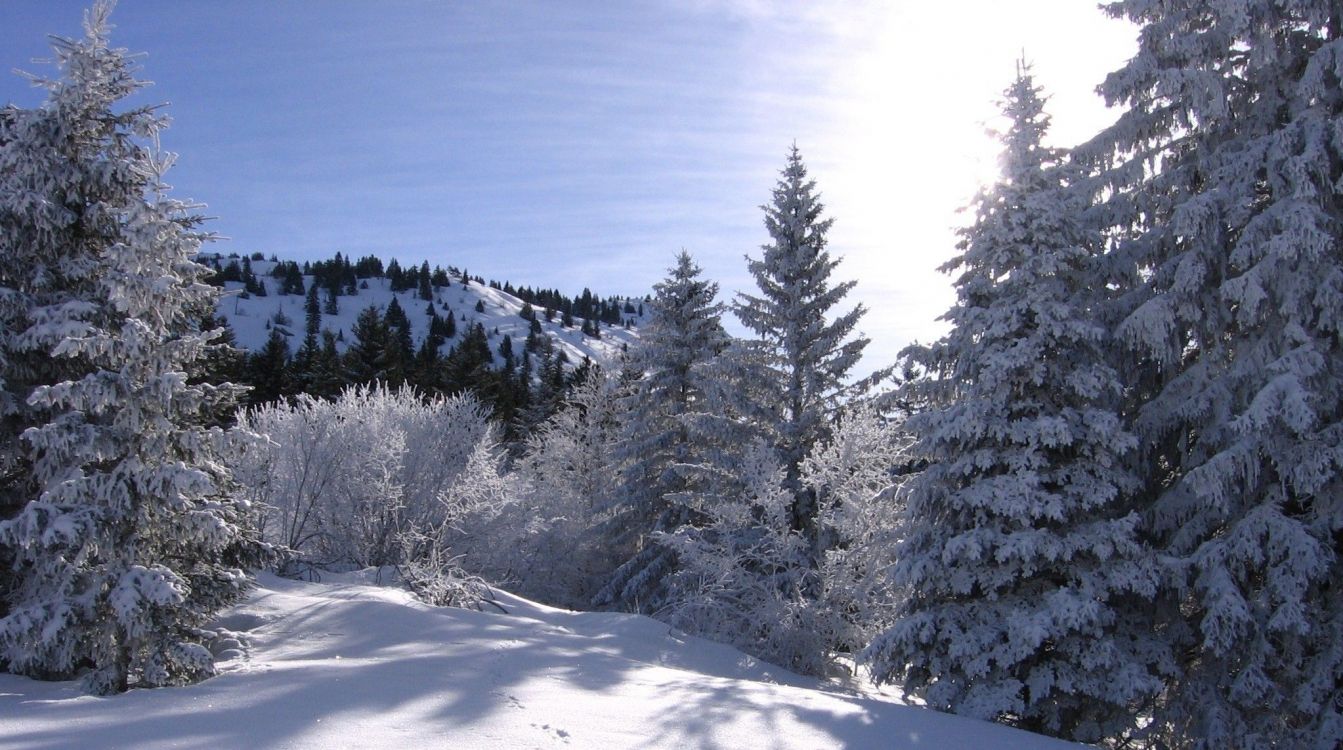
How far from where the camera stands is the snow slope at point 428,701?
5055mm

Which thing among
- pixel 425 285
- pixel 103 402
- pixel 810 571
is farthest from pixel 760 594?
pixel 425 285

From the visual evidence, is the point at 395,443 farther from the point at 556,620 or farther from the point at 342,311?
the point at 342,311

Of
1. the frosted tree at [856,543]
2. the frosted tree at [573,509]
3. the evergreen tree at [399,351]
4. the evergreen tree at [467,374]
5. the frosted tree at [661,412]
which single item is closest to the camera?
the frosted tree at [856,543]

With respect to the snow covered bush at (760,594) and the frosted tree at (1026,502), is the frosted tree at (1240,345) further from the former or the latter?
the snow covered bush at (760,594)

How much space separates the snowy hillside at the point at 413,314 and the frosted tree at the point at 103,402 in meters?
82.7

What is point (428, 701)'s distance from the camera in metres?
5.89

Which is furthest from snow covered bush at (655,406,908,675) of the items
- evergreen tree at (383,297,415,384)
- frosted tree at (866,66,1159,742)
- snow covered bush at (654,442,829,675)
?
evergreen tree at (383,297,415,384)

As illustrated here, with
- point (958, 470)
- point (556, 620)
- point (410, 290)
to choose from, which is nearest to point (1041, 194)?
point (958, 470)

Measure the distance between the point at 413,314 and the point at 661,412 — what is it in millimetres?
103927

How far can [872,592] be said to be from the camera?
13844 mm

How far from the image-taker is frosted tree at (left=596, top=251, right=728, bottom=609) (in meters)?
20.2

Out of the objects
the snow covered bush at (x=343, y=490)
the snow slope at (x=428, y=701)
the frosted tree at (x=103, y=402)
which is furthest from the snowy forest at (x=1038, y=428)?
the snow covered bush at (x=343, y=490)

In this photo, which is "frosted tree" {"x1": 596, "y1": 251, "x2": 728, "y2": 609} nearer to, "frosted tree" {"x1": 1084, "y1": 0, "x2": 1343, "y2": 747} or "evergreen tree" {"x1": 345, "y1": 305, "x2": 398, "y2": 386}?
"frosted tree" {"x1": 1084, "y1": 0, "x2": 1343, "y2": 747}

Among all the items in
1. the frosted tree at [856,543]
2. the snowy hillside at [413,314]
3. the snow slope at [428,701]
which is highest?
the snowy hillside at [413,314]
